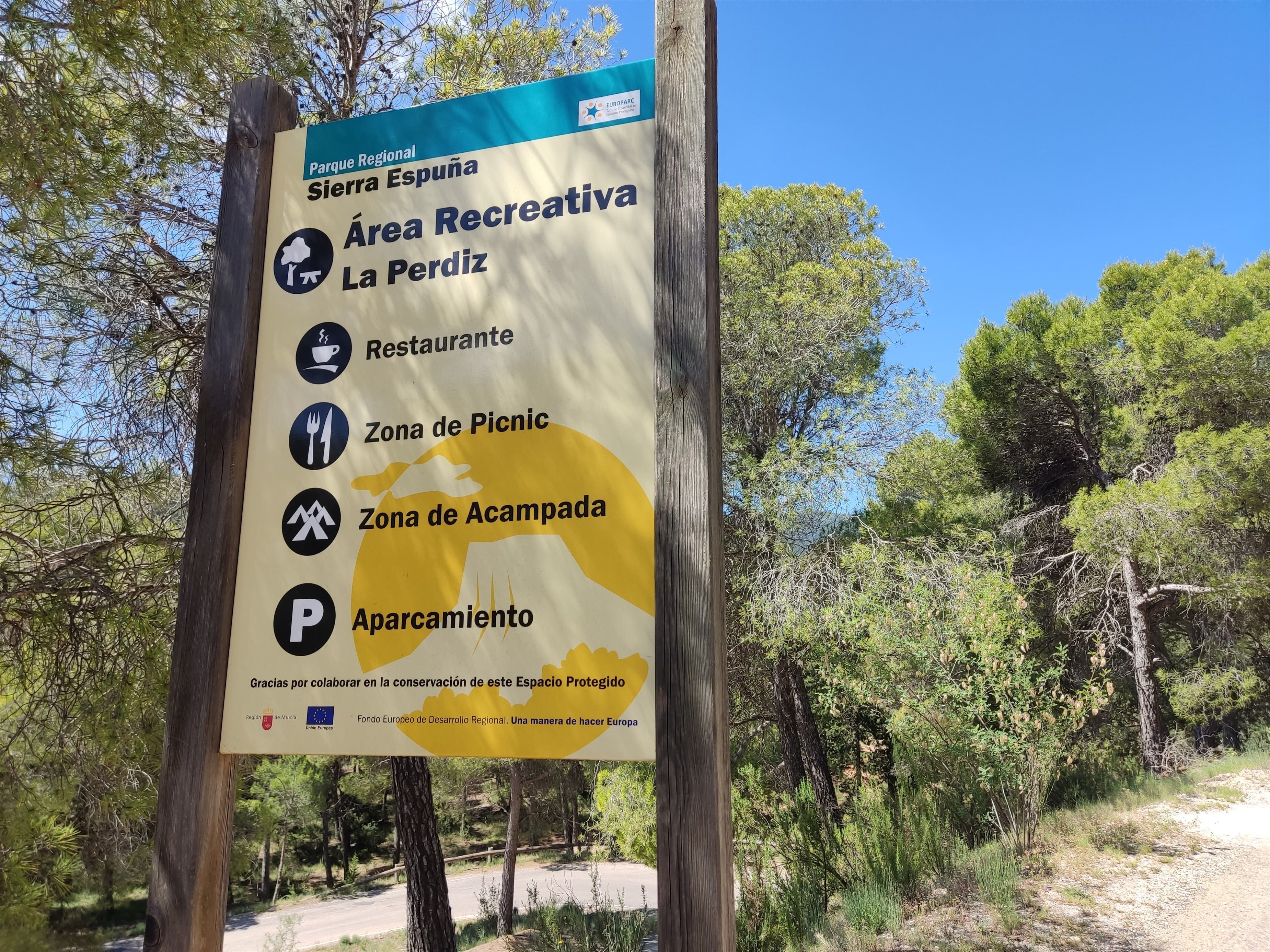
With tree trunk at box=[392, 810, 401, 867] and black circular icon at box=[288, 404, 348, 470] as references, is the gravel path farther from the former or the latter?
tree trunk at box=[392, 810, 401, 867]

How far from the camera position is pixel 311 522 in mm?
1616

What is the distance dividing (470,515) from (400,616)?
0.24 meters

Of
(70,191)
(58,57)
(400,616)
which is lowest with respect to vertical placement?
(400,616)

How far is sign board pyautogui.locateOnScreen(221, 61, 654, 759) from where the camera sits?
4.52 ft

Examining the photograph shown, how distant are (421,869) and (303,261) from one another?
5.94m

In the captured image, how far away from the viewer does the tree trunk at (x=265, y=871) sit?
2256cm

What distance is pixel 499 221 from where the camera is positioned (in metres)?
1.62

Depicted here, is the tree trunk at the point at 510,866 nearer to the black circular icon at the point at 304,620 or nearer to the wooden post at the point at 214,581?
the wooden post at the point at 214,581

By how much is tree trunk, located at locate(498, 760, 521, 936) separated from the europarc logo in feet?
39.8

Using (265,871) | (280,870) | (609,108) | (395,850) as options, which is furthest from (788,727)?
(395,850)

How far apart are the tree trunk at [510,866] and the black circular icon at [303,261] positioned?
38.5 ft

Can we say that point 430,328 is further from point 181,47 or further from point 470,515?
point 181,47

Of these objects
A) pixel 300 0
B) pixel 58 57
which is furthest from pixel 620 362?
pixel 300 0

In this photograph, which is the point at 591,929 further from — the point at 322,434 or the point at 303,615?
the point at 322,434
